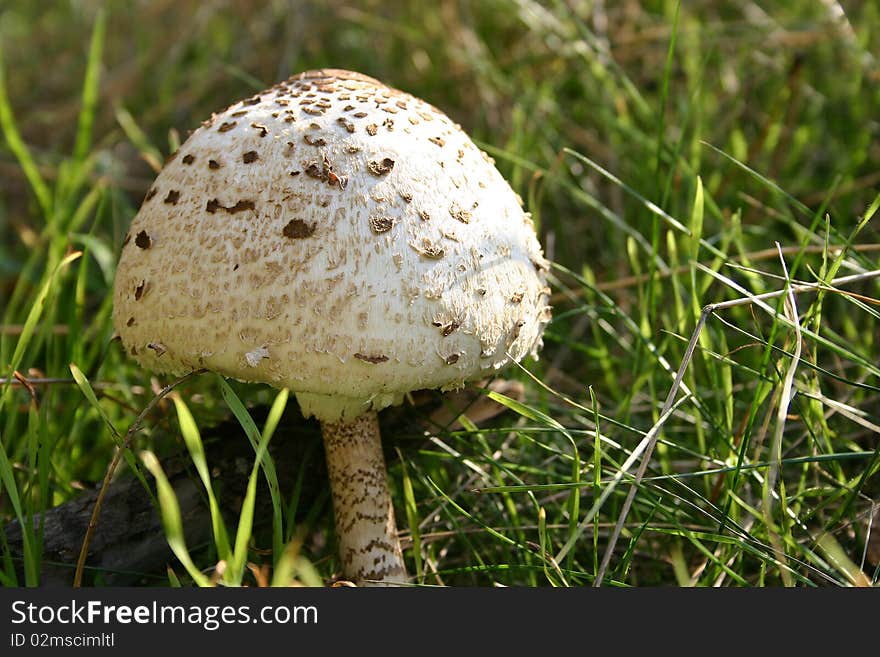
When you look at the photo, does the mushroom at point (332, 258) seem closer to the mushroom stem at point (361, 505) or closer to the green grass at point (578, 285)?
the mushroom stem at point (361, 505)

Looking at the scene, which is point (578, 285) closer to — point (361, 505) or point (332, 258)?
point (361, 505)

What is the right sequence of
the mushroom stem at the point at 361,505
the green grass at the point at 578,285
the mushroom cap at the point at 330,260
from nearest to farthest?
1. the mushroom cap at the point at 330,260
2. the green grass at the point at 578,285
3. the mushroom stem at the point at 361,505

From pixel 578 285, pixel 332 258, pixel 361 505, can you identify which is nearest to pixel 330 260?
pixel 332 258

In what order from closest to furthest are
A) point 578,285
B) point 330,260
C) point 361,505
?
point 330,260 < point 361,505 < point 578,285

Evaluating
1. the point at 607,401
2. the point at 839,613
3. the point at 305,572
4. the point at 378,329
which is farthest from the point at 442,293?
the point at 607,401

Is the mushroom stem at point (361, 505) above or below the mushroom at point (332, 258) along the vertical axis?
below

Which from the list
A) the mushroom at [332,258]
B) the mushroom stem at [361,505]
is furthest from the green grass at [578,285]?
the mushroom at [332,258]

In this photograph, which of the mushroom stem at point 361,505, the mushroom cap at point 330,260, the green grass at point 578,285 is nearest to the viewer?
the mushroom cap at point 330,260
